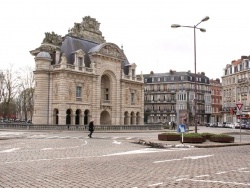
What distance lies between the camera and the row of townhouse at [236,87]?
86062mm

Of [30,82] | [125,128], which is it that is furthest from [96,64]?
[30,82]

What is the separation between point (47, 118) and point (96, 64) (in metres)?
13.1

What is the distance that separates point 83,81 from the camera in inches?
2267

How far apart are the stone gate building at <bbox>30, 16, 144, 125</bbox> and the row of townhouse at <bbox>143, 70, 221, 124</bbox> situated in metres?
37.8

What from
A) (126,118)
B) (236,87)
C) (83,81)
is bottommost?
(126,118)

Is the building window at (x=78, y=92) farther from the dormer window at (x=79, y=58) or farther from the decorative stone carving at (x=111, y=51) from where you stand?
the decorative stone carving at (x=111, y=51)

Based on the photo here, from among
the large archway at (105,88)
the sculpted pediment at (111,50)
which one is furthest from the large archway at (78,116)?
the sculpted pediment at (111,50)

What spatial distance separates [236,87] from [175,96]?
22.1m

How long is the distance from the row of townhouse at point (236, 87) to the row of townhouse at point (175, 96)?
483 inches

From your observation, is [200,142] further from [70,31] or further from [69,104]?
[70,31]

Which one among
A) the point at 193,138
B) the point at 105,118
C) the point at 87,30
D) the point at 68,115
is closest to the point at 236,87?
the point at 105,118

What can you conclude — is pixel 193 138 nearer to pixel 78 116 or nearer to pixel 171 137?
pixel 171 137

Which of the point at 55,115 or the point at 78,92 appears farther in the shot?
the point at 78,92

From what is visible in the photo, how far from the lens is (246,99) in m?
86.6
